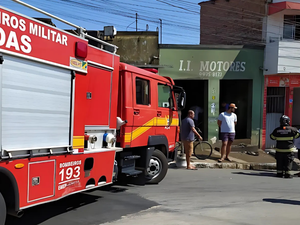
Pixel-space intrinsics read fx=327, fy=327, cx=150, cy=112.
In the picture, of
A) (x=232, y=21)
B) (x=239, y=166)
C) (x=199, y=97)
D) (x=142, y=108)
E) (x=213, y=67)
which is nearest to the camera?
(x=142, y=108)

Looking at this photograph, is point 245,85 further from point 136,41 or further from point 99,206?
point 99,206

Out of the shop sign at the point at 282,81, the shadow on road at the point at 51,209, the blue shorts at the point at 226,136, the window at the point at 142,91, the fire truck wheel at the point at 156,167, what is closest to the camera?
the shadow on road at the point at 51,209

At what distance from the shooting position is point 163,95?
7793 mm

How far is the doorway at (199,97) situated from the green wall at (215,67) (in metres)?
0.26

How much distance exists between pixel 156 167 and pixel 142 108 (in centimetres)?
156

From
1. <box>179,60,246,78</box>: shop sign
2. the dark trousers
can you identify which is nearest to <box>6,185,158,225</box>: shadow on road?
the dark trousers

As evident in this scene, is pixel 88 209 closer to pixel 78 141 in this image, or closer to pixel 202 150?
pixel 78 141

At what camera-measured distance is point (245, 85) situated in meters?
15.2

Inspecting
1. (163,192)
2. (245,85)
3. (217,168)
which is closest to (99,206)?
(163,192)

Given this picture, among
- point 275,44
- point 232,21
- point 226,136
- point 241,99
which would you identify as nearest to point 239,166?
point 226,136

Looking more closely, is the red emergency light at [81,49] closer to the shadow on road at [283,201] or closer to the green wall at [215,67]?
the shadow on road at [283,201]

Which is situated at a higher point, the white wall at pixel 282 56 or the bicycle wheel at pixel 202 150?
the white wall at pixel 282 56

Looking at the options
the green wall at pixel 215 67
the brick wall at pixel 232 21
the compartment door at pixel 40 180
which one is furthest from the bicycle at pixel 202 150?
the compartment door at pixel 40 180

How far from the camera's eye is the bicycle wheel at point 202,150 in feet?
38.4
